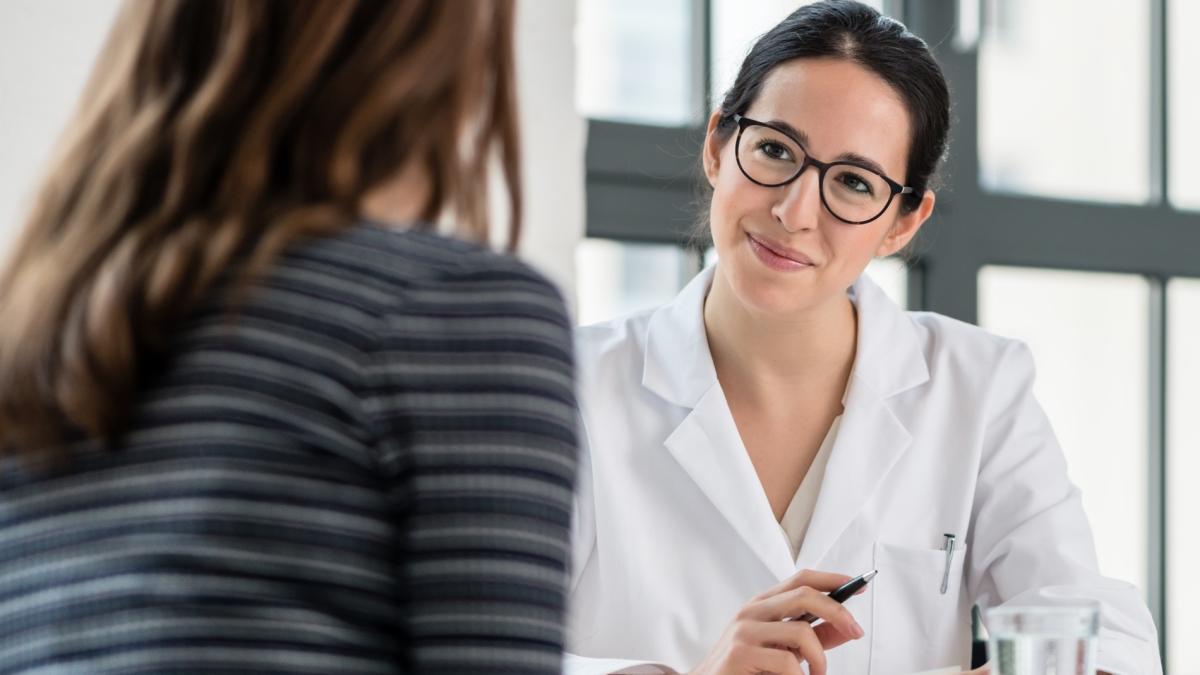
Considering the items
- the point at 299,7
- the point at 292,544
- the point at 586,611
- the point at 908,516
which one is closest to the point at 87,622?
the point at 292,544

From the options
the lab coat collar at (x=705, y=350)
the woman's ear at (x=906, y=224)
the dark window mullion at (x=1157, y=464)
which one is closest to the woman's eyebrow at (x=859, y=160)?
the woman's ear at (x=906, y=224)

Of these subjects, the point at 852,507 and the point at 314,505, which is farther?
the point at 852,507

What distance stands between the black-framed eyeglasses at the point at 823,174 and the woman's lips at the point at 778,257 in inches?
3.0

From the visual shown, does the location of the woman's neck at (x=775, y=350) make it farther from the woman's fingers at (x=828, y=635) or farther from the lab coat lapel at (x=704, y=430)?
the woman's fingers at (x=828, y=635)

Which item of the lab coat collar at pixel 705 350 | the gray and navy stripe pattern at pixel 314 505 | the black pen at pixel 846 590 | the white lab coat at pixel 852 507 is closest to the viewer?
the gray and navy stripe pattern at pixel 314 505

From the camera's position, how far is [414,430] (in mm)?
676

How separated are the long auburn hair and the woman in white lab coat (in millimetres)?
1059

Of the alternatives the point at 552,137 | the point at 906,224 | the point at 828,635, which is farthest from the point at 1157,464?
the point at 828,635

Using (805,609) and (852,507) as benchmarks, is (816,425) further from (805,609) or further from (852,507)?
(805,609)

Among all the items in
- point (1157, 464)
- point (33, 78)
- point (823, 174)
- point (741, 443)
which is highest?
point (33, 78)

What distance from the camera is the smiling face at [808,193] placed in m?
1.79

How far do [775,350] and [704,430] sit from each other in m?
0.17

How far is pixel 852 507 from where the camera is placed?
1796 millimetres

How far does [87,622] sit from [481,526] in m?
0.20
